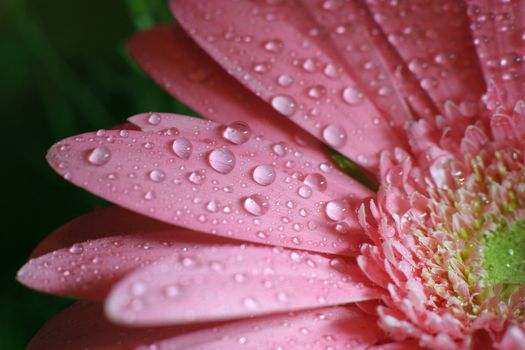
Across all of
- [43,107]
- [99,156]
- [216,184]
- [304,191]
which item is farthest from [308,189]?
[43,107]

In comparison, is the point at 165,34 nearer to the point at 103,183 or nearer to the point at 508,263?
the point at 103,183

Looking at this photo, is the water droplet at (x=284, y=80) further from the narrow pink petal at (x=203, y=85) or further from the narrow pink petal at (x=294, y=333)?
the narrow pink petal at (x=294, y=333)

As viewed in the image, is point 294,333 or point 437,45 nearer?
point 294,333

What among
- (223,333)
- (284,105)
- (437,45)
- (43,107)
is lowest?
(43,107)

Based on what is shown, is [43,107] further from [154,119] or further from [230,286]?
[230,286]

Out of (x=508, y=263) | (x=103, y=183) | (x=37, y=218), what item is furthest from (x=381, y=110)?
(x=37, y=218)

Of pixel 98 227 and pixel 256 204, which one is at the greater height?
pixel 256 204

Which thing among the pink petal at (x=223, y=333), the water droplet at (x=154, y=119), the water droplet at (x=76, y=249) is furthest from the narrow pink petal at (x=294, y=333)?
the water droplet at (x=154, y=119)
